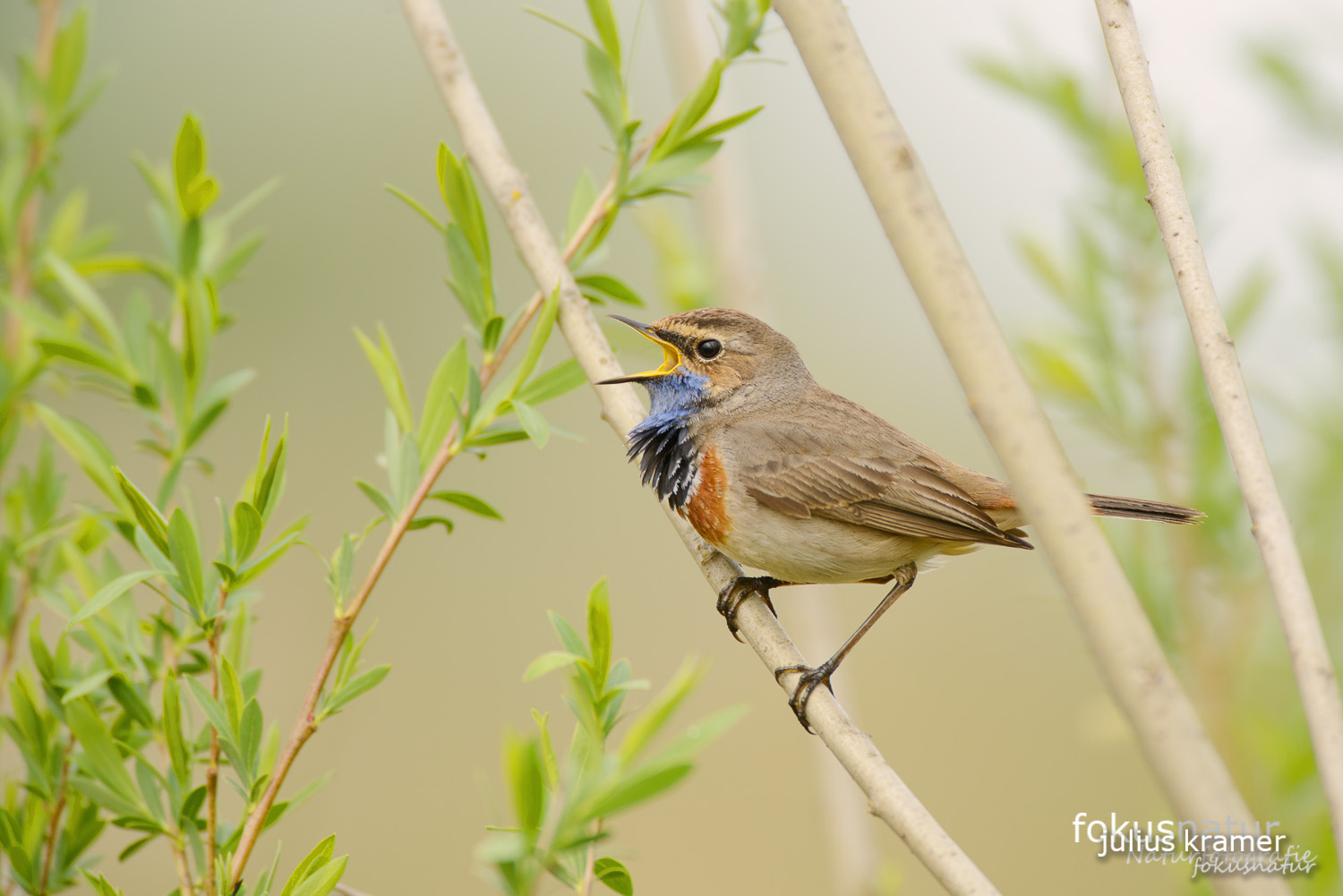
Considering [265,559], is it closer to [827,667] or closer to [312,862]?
[312,862]

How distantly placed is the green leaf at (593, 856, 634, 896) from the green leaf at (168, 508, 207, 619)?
0.69 m

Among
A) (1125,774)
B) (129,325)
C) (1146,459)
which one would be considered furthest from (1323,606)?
(1125,774)

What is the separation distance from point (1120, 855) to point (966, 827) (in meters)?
4.07

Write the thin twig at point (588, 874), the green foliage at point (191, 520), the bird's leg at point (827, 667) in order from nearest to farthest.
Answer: the thin twig at point (588, 874), the green foliage at point (191, 520), the bird's leg at point (827, 667)

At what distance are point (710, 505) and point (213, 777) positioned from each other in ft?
4.94

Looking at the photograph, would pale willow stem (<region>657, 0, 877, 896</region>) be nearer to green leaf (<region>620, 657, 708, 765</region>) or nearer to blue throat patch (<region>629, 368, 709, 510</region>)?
blue throat patch (<region>629, 368, 709, 510</region>)

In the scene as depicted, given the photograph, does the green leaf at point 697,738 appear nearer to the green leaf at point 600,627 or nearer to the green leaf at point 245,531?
the green leaf at point 600,627

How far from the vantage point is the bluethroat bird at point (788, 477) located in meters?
2.63

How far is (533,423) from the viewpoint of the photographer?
5.13 feet

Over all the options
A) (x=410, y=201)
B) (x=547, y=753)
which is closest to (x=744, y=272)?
(x=410, y=201)

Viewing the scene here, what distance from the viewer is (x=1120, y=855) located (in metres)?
1.69

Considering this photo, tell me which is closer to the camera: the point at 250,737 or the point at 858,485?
the point at 250,737

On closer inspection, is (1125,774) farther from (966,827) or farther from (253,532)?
(253,532)

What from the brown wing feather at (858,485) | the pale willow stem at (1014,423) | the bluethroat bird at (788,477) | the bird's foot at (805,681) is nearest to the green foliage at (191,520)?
the pale willow stem at (1014,423)
